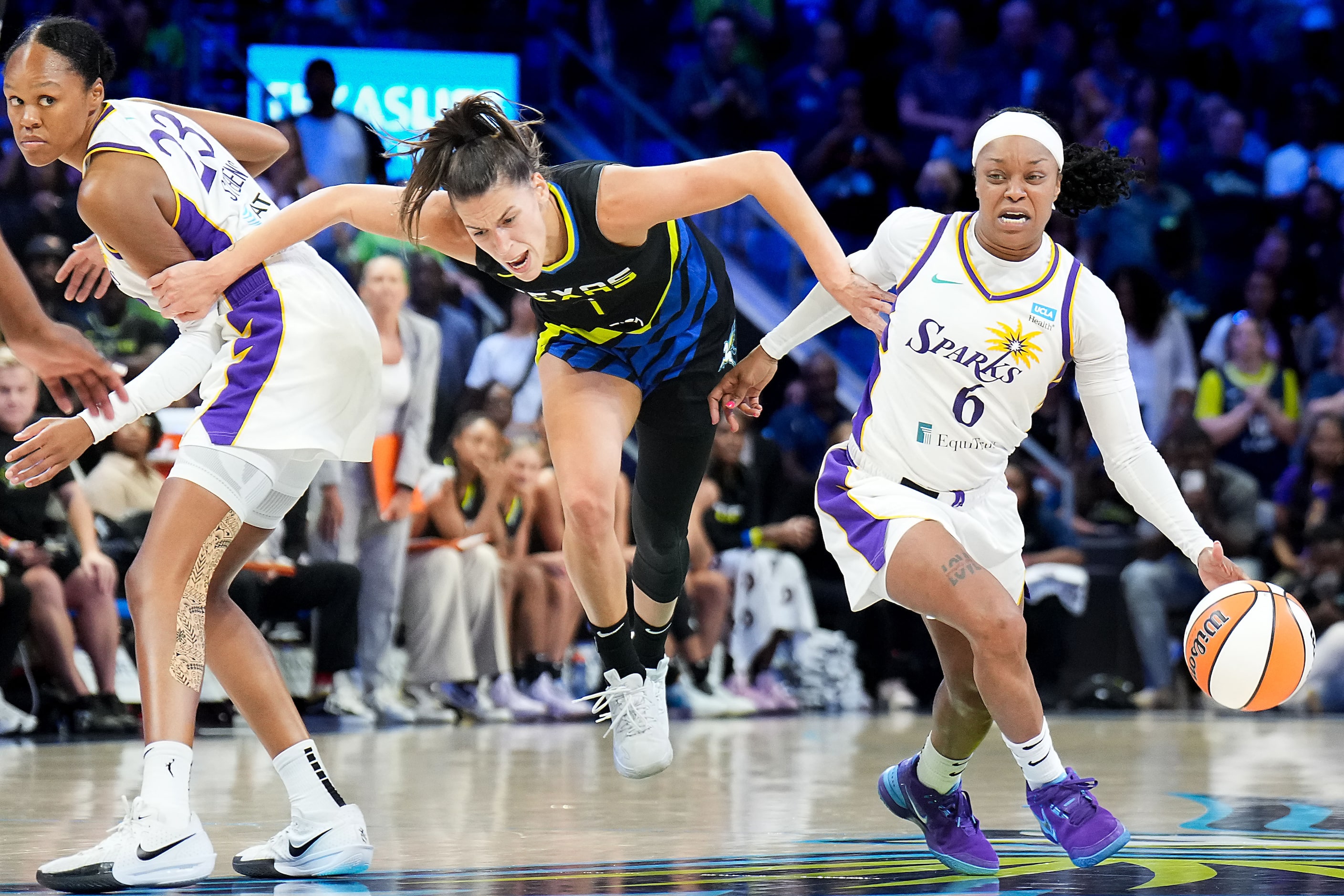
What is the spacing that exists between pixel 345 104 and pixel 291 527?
411cm

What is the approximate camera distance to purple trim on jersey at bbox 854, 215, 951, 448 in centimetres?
412

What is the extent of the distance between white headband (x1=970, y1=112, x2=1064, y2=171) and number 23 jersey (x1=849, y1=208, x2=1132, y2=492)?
8.6 inches

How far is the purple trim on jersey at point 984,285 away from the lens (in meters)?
4.01

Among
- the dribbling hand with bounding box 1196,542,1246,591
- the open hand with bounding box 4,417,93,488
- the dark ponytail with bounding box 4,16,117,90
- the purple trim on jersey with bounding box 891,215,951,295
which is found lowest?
the dribbling hand with bounding box 1196,542,1246,591

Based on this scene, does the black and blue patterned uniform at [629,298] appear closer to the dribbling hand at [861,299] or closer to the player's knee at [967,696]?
the dribbling hand at [861,299]

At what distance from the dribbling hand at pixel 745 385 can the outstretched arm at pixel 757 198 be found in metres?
0.49

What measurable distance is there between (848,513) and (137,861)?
1.91 meters

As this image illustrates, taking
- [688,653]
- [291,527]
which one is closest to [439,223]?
[291,527]

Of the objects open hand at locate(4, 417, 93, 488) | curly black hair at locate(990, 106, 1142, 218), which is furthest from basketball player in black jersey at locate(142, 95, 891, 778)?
curly black hair at locate(990, 106, 1142, 218)

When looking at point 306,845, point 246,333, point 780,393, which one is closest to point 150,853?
point 306,845

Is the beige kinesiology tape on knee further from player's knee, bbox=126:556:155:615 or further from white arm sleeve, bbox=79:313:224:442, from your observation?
white arm sleeve, bbox=79:313:224:442

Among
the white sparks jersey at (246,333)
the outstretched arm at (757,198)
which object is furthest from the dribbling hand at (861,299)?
the white sparks jersey at (246,333)

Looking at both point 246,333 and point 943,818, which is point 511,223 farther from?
point 943,818

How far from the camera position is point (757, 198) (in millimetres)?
3891
